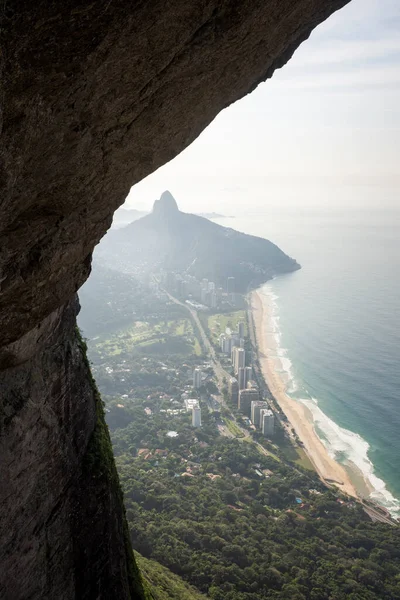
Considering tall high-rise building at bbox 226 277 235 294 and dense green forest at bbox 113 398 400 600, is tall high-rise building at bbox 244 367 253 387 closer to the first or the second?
dense green forest at bbox 113 398 400 600

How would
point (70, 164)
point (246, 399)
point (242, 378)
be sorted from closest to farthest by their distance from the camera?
1. point (70, 164)
2. point (246, 399)
3. point (242, 378)

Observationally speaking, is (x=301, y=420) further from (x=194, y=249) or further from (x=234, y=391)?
(x=194, y=249)

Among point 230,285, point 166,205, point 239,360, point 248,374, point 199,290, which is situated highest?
point 166,205

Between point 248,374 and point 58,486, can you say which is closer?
point 58,486

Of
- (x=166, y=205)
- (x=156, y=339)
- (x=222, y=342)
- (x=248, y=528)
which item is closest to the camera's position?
(x=248, y=528)

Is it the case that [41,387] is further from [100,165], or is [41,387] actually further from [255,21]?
[255,21]

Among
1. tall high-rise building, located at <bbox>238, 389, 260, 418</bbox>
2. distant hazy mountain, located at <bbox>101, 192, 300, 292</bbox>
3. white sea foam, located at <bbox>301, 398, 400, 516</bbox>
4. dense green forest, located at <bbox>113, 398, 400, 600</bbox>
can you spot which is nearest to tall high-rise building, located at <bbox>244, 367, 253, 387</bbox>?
tall high-rise building, located at <bbox>238, 389, 260, 418</bbox>

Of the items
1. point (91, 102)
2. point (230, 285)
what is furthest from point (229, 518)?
point (230, 285)

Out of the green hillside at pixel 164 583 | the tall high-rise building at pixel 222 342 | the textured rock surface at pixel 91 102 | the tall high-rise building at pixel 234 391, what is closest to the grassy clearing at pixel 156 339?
the tall high-rise building at pixel 222 342
